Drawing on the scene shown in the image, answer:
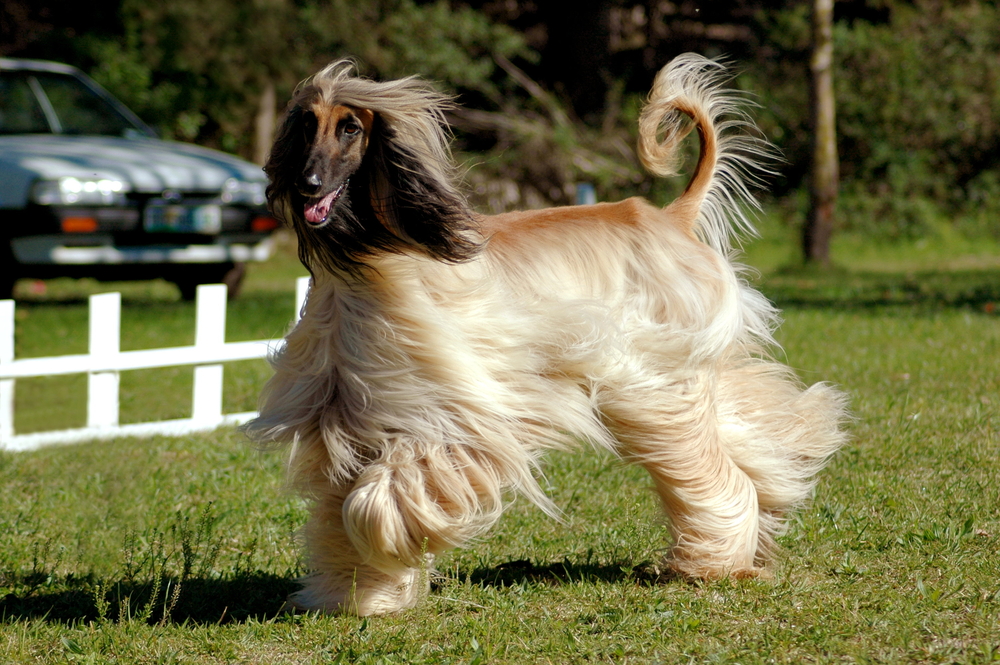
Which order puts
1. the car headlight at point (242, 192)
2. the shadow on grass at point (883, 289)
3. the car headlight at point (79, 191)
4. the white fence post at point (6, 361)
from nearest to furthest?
the white fence post at point (6, 361) → the car headlight at point (79, 191) → the car headlight at point (242, 192) → the shadow on grass at point (883, 289)

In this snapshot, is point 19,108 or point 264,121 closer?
point 19,108

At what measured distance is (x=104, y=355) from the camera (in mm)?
5414

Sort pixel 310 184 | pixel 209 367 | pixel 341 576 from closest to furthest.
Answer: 1. pixel 310 184
2. pixel 341 576
3. pixel 209 367

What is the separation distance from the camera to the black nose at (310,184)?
2635mm

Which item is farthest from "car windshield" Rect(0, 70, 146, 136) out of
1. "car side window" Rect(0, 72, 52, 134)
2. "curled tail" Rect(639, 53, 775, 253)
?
"curled tail" Rect(639, 53, 775, 253)

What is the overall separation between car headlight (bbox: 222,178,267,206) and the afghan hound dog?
5635 mm

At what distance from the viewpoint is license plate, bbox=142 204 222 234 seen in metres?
8.20

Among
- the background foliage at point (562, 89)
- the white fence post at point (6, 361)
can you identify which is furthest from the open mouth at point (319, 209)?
the background foliage at point (562, 89)

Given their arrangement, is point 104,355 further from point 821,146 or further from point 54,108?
point 821,146

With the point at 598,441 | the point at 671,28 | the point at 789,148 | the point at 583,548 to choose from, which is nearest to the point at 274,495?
the point at 583,548

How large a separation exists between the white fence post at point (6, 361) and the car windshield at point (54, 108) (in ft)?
13.0

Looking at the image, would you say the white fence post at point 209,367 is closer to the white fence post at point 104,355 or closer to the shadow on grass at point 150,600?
the white fence post at point 104,355

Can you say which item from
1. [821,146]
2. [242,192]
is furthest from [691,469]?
[821,146]

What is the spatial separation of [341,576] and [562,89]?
45.3 feet
